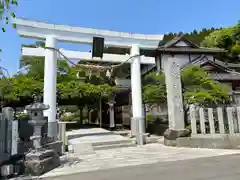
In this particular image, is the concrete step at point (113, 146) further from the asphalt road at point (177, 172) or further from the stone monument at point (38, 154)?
the asphalt road at point (177, 172)

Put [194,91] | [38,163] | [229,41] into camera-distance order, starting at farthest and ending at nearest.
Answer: [229,41], [194,91], [38,163]

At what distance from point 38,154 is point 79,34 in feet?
23.7

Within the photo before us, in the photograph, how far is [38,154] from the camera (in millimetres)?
5906

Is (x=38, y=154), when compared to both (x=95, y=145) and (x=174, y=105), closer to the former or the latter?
(x=95, y=145)

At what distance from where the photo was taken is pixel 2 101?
14.0m

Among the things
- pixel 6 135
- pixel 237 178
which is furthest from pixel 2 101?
pixel 237 178

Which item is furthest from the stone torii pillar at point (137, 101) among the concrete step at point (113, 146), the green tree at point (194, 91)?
the green tree at point (194, 91)

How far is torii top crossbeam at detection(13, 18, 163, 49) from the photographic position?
10.3m

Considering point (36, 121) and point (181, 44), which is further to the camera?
point (181, 44)

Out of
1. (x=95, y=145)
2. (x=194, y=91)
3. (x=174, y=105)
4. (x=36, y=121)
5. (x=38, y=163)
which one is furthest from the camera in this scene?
(x=194, y=91)

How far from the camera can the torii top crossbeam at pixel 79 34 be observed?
10290 mm

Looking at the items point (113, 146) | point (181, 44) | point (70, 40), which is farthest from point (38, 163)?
point (181, 44)

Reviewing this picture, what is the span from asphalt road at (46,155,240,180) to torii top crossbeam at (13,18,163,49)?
7.62 meters

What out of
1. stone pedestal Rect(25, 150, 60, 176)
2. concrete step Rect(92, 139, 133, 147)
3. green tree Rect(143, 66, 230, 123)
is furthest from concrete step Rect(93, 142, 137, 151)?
stone pedestal Rect(25, 150, 60, 176)
